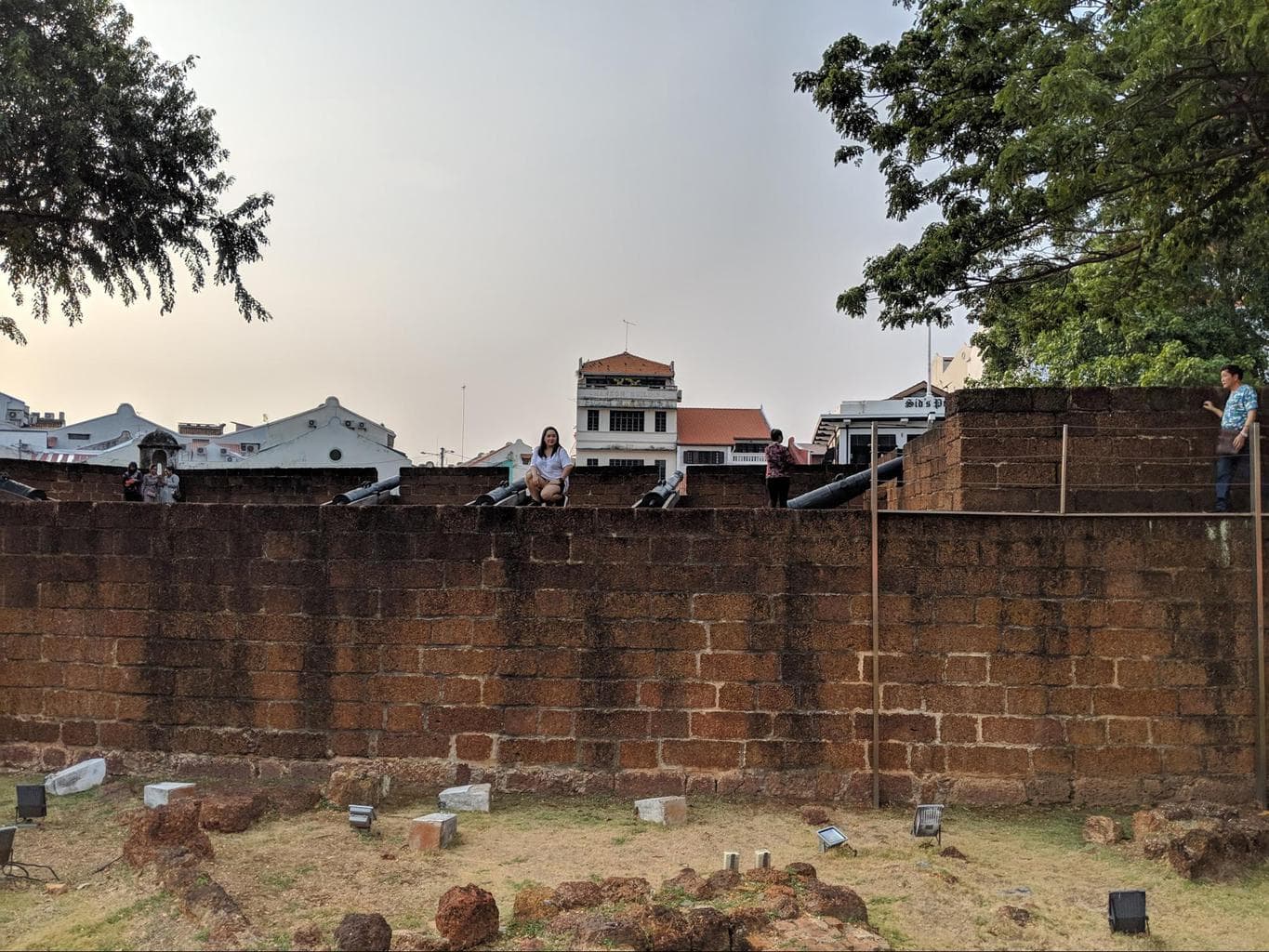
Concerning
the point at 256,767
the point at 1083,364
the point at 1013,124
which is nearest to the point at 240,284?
the point at 256,767

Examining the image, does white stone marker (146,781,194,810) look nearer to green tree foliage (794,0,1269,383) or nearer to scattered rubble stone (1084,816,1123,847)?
scattered rubble stone (1084,816,1123,847)

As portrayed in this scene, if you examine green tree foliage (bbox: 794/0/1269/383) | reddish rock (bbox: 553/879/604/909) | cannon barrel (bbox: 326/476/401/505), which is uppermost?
green tree foliage (bbox: 794/0/1269/383)

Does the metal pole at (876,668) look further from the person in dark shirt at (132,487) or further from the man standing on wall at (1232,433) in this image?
the person in dark shirt at (132,487)

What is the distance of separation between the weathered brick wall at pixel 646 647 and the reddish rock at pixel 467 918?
1805mm

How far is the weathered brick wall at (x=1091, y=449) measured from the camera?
557cm

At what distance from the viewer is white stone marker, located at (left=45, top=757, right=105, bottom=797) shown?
5.12 metres

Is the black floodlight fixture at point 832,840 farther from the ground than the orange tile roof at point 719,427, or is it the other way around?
the orange tile roof at point 719,427

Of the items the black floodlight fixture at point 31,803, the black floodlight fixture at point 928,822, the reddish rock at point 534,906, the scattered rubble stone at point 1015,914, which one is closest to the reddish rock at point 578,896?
the reddish rock at point 534,906

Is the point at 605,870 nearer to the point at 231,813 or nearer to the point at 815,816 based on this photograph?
the point at 815,816

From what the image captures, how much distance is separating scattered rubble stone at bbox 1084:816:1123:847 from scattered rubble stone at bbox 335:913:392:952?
351 centimetres

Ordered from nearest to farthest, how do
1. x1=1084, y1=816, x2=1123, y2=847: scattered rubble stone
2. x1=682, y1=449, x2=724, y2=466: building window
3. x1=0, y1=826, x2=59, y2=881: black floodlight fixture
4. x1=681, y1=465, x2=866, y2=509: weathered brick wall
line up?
1. x1=0, y1=826, x2=59, y2=881: black floodlight fixture
2. x1=1084, y1=816, x2=1123, y2=847: scattered rubble stone
3. x1=681, y1=465, x2=866, y2=509: weathered brick wall
4. x1=682, y1=449, x2=724, y2=466: building window

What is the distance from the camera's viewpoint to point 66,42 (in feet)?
39.1

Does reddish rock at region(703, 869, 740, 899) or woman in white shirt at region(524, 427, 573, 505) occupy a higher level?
woman in white shirt at region(524, 427, 573, 505)

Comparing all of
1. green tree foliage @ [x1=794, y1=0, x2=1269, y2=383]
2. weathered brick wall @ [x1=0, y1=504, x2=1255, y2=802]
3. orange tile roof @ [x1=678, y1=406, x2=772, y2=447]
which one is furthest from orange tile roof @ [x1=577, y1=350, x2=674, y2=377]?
weathered brick wall @ [x1=0, y1=504, x2=1255, y2=802]
